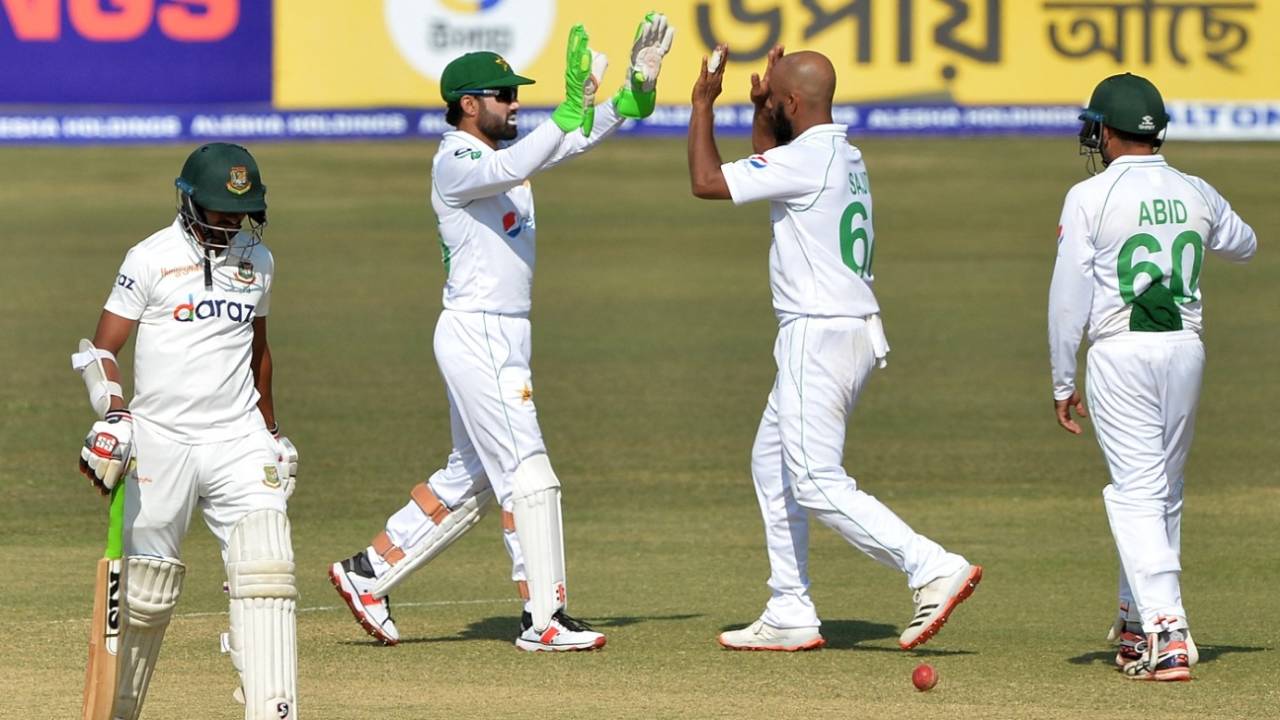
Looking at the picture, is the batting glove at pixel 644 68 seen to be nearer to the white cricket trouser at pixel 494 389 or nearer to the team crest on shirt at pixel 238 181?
the white cricket trouser at pixel 494 389

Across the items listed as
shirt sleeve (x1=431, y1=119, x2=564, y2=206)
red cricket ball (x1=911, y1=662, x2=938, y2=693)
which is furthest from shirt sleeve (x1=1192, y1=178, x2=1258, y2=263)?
shirt sleeve (x1=431, y1=119, x2=564, y2=206)

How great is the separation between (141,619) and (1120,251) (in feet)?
12.4

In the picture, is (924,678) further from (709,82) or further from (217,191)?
(217,191)

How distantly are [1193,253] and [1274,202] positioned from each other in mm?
19320

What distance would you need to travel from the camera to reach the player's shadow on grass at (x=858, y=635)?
8.79m

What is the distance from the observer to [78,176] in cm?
2861

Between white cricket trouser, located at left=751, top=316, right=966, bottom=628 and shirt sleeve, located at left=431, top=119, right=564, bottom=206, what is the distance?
3.93 ft

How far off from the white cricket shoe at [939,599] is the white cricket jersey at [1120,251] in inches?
30.3

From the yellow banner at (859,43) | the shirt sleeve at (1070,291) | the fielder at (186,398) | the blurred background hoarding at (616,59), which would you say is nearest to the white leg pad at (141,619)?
the fielder at (186,398)

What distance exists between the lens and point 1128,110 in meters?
8.43

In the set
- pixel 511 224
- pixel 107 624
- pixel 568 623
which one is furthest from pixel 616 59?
pixel 107 624

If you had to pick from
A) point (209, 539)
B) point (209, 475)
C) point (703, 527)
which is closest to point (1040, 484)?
point (703, 527)

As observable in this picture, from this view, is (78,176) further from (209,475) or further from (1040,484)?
(209,475)

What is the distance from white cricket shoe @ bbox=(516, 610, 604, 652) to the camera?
8.73 metres
